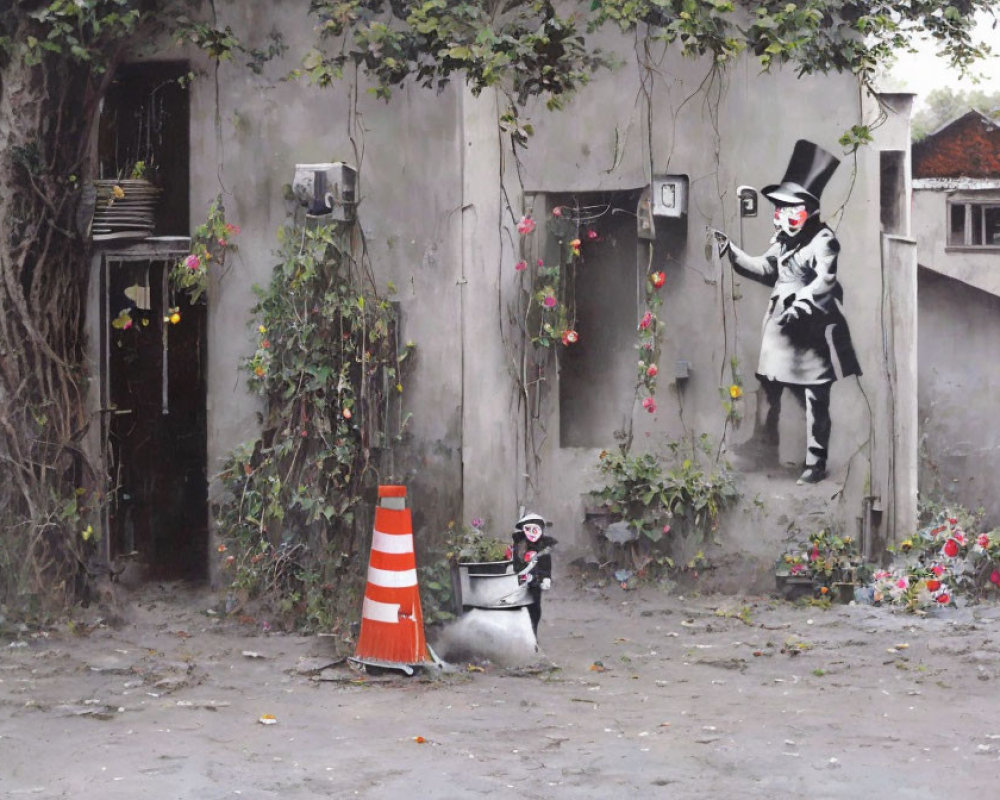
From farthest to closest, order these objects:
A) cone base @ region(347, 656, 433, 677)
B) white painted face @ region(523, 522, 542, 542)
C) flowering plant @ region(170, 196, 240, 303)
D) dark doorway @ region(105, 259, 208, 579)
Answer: dark doorway @ region(105, 259, 208, 579) → flowering plant @ region(170, 196, 240, 303) → white painted face @ region(523, 522, 542, 542) → cone base @ region(347, 656, 433, 677)

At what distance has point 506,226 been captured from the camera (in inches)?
362

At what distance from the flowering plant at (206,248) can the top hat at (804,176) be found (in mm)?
3936

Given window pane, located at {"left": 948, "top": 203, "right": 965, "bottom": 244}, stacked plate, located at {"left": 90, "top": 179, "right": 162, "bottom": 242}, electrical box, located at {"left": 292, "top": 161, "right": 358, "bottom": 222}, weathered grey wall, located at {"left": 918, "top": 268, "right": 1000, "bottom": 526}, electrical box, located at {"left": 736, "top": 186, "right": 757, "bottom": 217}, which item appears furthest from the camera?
window pane, located at {"left": 948, "top": 203, "right": 965, "bottom": 244}

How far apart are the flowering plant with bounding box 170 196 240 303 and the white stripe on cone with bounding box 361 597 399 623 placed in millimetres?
2937

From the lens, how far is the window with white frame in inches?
486

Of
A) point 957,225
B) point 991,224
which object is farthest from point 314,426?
point 991,224

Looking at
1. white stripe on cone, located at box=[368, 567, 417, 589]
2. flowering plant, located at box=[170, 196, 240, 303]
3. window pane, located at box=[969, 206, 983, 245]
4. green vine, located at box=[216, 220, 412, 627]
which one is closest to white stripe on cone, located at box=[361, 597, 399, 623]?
white stripe on cone, located at box=[368, 567, 417, 589]

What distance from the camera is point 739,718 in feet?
20.4

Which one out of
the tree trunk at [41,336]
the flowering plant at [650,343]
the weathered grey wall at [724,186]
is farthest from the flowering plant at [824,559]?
the tree trunk at [41,336]

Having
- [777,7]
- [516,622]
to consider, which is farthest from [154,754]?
[777,7]

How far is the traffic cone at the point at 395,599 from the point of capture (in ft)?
22.8

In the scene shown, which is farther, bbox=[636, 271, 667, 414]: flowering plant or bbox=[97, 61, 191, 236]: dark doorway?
bbox=[636, 271, 667, 414]: flowering plant

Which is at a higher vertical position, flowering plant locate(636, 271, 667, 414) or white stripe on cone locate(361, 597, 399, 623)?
flowering plant locate(636, 271, 667, 414)

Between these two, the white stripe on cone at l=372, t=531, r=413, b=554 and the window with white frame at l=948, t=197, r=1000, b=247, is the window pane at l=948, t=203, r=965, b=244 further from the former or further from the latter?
the white stripe on cone at l=372, t=531, r=413, b=554
